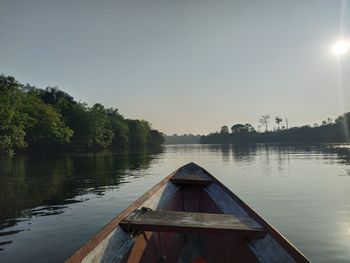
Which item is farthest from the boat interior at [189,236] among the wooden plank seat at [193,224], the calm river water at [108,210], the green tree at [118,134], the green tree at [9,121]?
the green tree at [118,134]

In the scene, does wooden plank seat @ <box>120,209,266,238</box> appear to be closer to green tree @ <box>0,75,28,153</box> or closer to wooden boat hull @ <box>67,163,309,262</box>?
wooden boat hull @ <box>67,163,309,262</box>

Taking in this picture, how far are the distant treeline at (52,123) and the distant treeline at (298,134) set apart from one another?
73.0 meters

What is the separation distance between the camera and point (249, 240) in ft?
15.2

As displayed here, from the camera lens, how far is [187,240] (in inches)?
266

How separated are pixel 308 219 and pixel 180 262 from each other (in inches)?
235

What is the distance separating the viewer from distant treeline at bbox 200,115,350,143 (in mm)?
116806

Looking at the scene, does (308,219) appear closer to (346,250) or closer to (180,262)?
(346,250)

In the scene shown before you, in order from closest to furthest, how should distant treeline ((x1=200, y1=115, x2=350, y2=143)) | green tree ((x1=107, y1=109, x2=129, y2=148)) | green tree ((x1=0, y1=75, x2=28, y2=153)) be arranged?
green tree ((x1=0, y1=75, x2=28, y2=153)) < green tree ((x1=107, y1=109, x2=129, y2=148)) < distant treeline ((x1=200, y1=115, x2=350, y2=143))

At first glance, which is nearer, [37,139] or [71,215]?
[71,215]

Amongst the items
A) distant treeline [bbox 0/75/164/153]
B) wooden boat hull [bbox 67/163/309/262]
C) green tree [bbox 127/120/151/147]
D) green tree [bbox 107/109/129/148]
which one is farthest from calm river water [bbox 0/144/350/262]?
green tree [bbox 127/120/151/147]

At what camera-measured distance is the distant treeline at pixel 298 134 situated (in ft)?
383

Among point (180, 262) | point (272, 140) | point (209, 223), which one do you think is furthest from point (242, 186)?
point (272, 140)

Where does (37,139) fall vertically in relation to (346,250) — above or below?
above

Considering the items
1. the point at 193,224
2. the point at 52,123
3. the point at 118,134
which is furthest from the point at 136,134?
the point at 193,224
